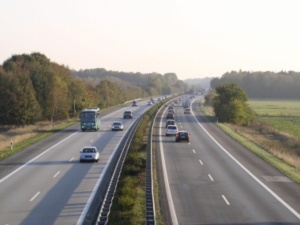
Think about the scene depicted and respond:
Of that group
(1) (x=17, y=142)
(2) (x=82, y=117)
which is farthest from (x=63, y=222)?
(2) (x=82, y=117)

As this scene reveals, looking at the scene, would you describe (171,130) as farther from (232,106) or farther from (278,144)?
(232,106)

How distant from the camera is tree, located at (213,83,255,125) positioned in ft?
293

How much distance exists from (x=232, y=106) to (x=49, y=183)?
6076 cm

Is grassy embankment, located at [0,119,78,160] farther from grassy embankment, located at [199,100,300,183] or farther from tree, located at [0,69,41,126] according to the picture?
grassy embankment, located at [199,100,300,183]

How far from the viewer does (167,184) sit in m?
31.1

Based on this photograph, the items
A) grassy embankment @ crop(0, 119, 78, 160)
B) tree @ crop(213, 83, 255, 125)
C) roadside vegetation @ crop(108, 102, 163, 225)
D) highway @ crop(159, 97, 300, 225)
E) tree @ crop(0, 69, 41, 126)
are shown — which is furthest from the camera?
tree @ crop(213, 83, 255, 125)

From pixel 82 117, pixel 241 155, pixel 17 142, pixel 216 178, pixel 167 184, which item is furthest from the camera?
pixel 82 117

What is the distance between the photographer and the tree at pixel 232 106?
89.3 metres

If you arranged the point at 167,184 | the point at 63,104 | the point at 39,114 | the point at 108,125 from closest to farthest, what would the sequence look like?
the point at 167,184
the point at 108,125
the point at 39,114
the point at 63,104

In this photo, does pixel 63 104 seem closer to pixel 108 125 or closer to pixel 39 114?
pixel 39 114

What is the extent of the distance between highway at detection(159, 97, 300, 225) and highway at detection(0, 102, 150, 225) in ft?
14.9

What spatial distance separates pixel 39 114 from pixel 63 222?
63296mm

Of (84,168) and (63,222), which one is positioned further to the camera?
(84,168)

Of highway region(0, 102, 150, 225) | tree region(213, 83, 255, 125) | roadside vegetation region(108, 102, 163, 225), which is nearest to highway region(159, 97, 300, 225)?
roadside vegetation region(108, 102, 163, 225)
